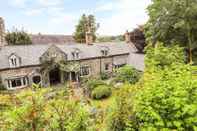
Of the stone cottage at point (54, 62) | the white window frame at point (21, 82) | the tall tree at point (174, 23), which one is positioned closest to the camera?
the tall tree at point (174, 23)

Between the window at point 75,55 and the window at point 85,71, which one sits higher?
the window at point 75,55

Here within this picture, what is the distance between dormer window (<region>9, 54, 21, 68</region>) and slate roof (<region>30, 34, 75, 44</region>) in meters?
24.9

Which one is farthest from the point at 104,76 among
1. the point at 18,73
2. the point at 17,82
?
the point at 17,82

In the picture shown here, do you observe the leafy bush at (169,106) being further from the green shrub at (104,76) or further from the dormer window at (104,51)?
the dormer window at (104,51)

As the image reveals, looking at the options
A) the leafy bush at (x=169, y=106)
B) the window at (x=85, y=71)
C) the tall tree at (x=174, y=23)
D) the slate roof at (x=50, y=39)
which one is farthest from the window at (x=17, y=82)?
the leafy bush at (x=169, y=106)

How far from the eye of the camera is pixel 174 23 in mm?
23484

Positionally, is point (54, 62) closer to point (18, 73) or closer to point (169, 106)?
point (18, 73)

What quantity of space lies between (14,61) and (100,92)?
538 inches

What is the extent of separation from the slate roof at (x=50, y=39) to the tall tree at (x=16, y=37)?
704cm

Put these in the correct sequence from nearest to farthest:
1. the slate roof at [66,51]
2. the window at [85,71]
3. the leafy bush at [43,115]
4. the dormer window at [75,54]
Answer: the leafy bush at [43,115], the slate roof at [66,51], the dormer window at [75,54], the window at [85,71]

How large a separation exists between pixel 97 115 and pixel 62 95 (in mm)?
3269

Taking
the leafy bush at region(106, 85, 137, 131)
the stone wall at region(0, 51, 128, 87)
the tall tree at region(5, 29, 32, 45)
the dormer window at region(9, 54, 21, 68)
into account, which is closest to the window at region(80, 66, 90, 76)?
the stone wall at region(0, 51, 128, 87)

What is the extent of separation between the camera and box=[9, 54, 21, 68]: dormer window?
27.6 m

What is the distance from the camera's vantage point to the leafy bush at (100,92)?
23078mm
